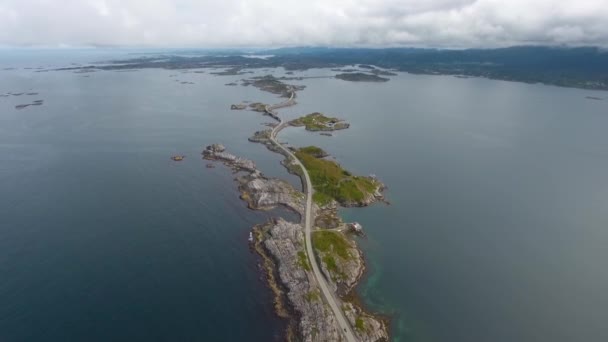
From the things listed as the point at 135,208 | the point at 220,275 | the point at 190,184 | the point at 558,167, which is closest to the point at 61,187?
the point at 135,208

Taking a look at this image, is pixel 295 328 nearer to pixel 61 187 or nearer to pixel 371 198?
pixel 371 198

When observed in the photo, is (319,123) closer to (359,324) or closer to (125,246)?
(125,246)

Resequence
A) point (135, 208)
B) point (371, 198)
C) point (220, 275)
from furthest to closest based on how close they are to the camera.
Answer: point (371, 198), point (135, 208), point (220, 275)

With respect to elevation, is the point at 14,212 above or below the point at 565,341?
above

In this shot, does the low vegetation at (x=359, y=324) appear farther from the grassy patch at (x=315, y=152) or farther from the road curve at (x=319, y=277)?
the grassy patch at (x=315, y=152)

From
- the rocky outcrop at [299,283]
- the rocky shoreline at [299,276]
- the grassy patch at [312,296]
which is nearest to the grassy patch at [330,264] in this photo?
the rocky shoreline at [299,276]

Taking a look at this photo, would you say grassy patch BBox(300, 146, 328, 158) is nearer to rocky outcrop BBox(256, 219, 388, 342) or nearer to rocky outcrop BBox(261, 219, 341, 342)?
rocky outcrop BBox(261, 219, 341, 342)

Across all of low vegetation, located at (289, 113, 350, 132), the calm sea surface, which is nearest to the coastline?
the calm sea surface
